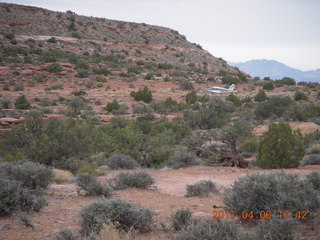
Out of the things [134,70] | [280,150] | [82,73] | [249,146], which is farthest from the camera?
[134,70]

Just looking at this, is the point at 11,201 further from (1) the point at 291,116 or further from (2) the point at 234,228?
(1) the point at 291,116

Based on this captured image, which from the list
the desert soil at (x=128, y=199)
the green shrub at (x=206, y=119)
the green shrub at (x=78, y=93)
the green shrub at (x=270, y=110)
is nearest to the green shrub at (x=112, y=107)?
the green shrub at (x=78, y=93)

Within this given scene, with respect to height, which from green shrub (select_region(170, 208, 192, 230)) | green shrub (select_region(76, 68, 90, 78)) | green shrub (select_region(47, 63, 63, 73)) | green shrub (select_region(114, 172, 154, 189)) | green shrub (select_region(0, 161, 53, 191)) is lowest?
green shrub (select_region(114, 172, 154, 189))

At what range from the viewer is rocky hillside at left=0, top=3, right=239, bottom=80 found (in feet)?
181

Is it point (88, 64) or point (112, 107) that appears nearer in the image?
point (112, 107)

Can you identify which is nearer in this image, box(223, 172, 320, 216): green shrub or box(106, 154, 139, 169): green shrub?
box(223, 172, 320, 216): green shrub

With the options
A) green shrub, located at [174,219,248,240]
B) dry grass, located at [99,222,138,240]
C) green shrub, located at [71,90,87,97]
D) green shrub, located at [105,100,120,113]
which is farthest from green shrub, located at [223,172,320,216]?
green shrub, located at [71,90,87,97]

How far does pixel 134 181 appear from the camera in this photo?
8750 millimetres

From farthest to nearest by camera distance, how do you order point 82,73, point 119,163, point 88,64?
1. point 88,64
2. point 82,73
3. point 119,163

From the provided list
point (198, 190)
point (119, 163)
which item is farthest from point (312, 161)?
point (119, 163)

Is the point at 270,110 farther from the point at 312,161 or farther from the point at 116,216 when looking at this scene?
the point at 116,216

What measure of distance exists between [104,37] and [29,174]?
5712 cm

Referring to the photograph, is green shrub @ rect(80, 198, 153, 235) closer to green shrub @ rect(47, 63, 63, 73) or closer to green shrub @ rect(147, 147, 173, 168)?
green shrub @ rect(147, 147, 173, 168)

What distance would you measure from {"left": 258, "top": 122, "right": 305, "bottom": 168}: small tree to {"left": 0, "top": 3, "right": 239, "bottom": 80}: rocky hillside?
4053 cm
